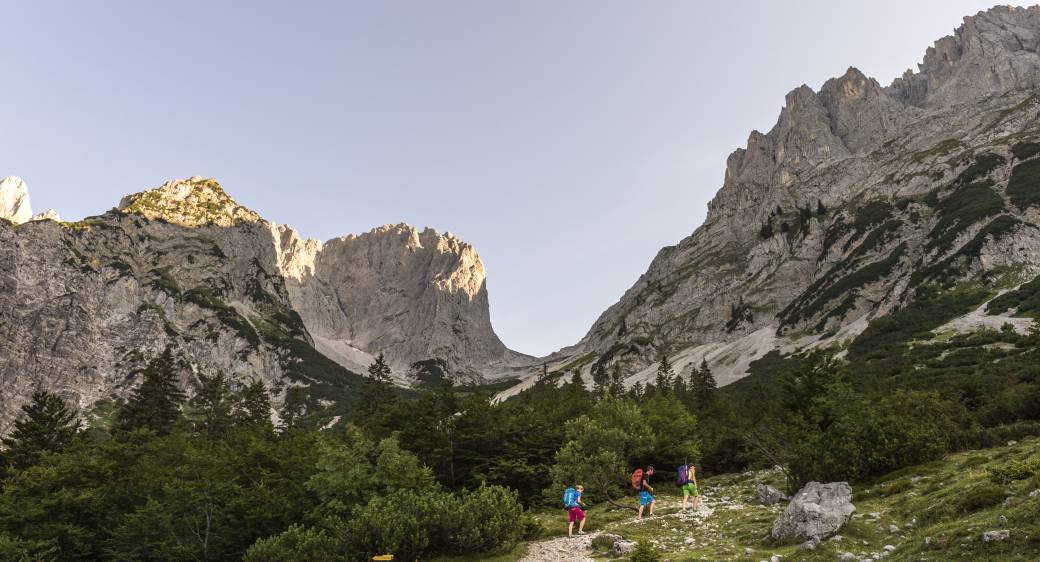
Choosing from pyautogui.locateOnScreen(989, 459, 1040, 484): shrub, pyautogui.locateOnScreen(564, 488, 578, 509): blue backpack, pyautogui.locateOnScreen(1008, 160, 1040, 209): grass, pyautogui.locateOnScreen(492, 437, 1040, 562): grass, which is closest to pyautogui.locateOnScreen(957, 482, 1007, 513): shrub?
pyautogui.locateOnScreen(492, 437, 1040, 562): grass

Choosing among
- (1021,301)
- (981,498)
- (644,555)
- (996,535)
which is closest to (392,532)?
(644,555)

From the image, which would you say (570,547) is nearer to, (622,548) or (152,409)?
(622,548)

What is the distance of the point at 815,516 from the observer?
1897cm

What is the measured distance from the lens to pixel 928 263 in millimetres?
176500

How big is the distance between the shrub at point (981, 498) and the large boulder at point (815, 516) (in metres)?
3.10

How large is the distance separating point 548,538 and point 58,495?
36.5 meters

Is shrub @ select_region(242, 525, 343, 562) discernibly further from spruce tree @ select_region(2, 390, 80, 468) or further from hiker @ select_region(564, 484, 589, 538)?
spruce tree @ select_region(2, 390, 80, 468)

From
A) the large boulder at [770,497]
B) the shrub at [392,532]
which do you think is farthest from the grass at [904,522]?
the shrub at [392,532]

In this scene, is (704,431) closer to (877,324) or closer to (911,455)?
(911,455)

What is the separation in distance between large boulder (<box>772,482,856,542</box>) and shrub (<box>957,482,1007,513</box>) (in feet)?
10.2

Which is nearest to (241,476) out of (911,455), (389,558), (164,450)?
(164,450)

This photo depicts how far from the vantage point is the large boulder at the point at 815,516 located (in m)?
18.4

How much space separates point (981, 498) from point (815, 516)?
4.60 meters

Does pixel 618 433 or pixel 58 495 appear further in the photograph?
pixel 618 433
